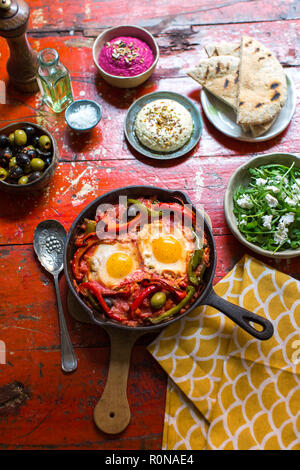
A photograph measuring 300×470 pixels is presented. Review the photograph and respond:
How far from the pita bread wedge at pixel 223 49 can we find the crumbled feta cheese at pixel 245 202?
4.63ft

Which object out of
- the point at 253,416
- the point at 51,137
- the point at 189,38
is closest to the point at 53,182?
the point at 51,137

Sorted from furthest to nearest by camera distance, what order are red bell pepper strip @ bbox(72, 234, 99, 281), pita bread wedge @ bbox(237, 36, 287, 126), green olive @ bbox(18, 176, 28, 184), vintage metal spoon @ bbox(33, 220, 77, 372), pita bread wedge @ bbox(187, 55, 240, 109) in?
pita bread wedge @ bbox(187, 55, 240, 109)
pita bread wedge @ bbox(237, 36, 287, 126)
green olive @ bbox(18, 176, 28, 184)
vintage metal spoon @ bbox(33, 220, 77, 372)
red bell pepper strip @ bbox(72, 234, 99, 281)

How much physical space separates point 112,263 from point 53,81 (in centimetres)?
182

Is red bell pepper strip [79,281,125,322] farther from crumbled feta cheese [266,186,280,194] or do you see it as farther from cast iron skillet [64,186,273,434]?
crumbled feta cheese [266,186,280,194]

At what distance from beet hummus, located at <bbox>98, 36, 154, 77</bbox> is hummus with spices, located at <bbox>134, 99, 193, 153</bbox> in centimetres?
40

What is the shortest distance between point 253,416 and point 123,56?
329 centimetres

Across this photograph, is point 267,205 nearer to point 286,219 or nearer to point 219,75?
point 286,219

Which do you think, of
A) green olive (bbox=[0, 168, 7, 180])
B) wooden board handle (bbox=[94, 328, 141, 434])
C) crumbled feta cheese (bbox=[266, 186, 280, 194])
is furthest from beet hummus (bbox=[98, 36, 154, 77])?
wooden board handle (bbox=[94, 328, 141, 434])

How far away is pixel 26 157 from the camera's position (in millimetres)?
3318

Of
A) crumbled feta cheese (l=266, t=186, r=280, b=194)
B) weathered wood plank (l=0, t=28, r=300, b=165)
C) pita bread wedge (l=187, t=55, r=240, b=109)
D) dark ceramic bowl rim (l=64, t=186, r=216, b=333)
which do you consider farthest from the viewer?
weathered wood plank (l=0, t=28, r=300, b=165)

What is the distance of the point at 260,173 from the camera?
3.40 m

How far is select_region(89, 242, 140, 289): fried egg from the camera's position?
300 centimetres

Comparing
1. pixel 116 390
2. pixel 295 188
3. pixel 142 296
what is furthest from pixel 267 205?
pixel 116 390
